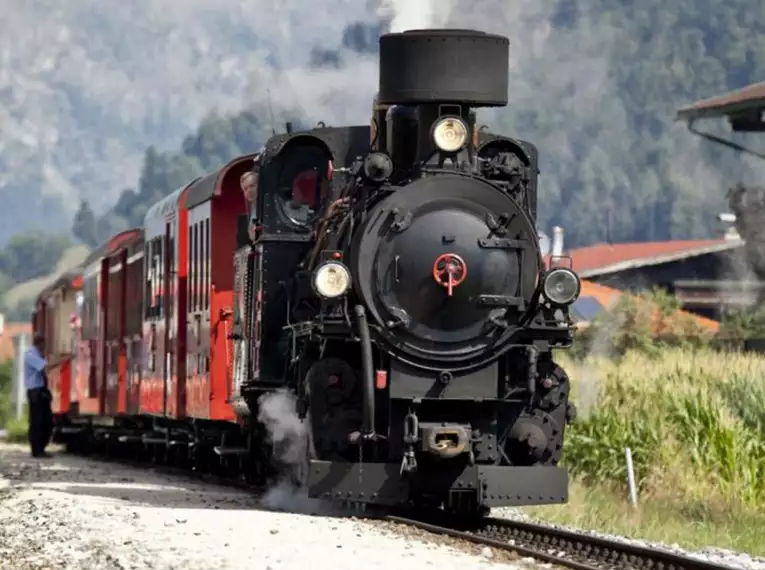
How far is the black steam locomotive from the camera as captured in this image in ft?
45.9

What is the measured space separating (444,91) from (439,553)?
12.1 ft

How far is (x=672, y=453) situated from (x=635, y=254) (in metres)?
46.8

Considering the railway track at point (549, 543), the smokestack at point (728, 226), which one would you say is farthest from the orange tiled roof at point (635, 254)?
the railway track at point (549, 543)

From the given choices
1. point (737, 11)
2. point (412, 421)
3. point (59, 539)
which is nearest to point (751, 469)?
point (412, 421)

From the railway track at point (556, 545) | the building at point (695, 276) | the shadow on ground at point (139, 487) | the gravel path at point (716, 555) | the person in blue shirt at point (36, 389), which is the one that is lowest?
the gravel path at point (716, 555)

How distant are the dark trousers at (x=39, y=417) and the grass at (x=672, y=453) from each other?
337 inches

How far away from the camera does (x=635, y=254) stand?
6475 centimetres

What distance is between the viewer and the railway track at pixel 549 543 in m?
11.9

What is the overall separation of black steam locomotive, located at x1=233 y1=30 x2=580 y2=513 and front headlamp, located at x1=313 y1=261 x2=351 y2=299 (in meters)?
0.01

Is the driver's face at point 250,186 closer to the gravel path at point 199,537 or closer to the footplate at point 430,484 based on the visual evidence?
the gravel path at point 199,537

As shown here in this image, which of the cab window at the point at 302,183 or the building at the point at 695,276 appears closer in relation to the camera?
the cab window at the point at 302,183

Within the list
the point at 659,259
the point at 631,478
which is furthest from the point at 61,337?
the point at 659,259

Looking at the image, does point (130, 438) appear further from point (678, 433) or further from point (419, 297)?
point (419, 297)

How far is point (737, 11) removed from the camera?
145 meters
